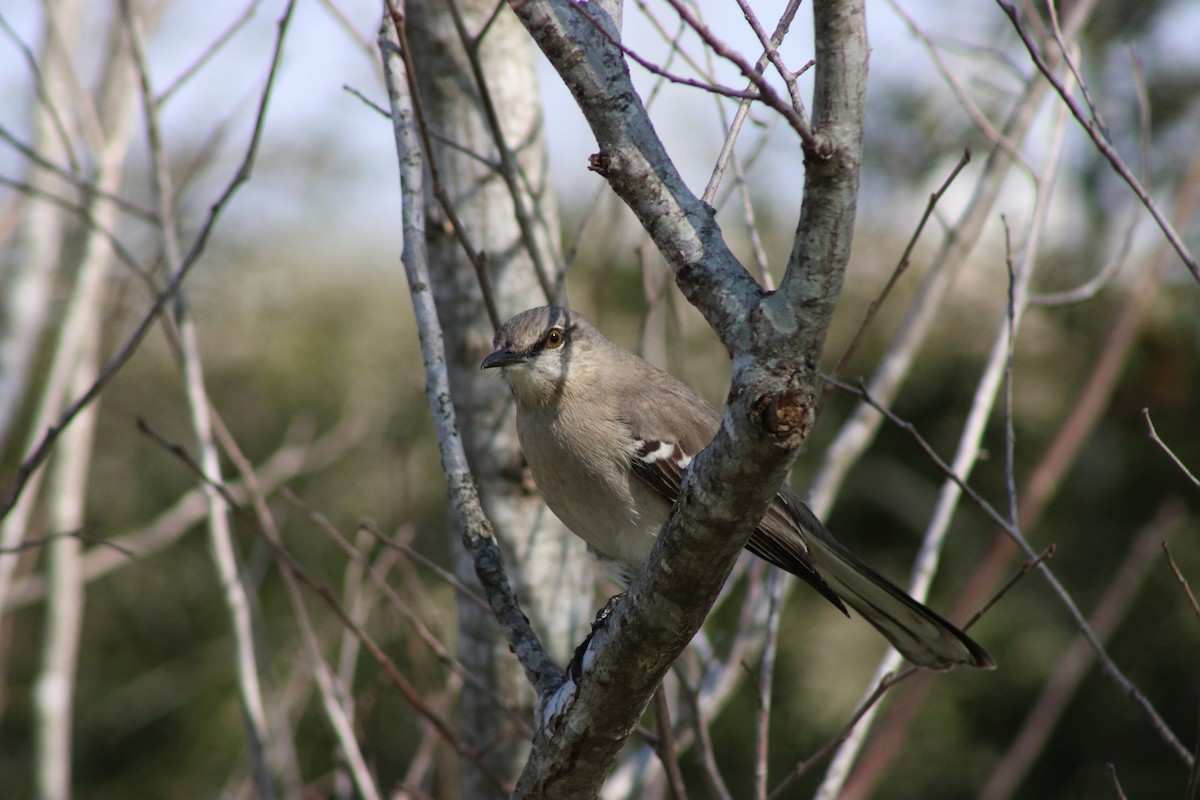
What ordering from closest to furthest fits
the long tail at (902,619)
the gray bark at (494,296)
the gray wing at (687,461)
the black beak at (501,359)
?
1. the gray wing at (687,461)
2. the long tail at (902,619)
3. the black beak at (501,359)
4. the gray bark at (494,296)

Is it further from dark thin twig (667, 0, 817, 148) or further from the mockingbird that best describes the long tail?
dark thin twig (667, 0, 817, 148)

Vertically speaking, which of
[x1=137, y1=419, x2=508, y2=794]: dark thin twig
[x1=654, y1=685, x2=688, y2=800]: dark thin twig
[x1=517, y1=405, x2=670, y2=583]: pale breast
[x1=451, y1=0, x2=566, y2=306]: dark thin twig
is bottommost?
[x1=137, y1=419, x2=508, y2=794]: dark thin twig

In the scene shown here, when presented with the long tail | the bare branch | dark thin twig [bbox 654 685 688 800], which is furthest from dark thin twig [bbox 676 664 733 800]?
the long tail

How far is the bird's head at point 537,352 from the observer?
3.68m

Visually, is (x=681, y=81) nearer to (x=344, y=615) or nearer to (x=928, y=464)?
(x=344, y=615)

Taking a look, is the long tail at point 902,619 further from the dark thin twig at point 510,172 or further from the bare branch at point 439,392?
the bare branch at point 439,392

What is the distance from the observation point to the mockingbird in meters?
3.43

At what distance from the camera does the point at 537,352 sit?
3746mm

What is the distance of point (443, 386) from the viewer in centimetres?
271

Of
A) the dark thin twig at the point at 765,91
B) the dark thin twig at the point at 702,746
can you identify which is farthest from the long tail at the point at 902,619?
the dark thin twig at the point at 765,91

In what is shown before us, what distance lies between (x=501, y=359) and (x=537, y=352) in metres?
0.14

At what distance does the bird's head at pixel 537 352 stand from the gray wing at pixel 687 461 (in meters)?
0.29

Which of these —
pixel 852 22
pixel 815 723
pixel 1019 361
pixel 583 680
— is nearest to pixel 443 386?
pixel 583 680

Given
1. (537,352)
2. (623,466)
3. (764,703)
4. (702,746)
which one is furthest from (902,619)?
(537,352)
